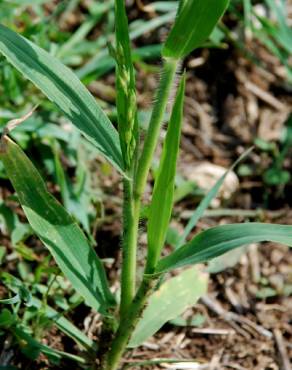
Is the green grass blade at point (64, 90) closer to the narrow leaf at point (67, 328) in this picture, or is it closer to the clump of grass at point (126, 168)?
the clump of grass at point (126, 168)

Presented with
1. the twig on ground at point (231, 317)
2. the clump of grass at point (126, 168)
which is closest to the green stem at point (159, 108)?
the clump of grass at point (126, 168)

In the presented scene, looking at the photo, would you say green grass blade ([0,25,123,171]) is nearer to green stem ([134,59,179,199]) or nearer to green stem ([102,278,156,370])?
green stem ([134,59,179,199])

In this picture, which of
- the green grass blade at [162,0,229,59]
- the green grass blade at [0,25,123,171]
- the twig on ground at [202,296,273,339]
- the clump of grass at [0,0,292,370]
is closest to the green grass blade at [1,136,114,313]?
the clump of grass at [0,0,292,370]

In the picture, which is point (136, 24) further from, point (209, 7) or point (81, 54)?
point (209, 7)

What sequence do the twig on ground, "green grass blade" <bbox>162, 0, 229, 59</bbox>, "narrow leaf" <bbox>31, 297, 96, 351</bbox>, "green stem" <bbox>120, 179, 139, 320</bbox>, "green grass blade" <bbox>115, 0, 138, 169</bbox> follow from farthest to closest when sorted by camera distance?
1. the twig on ground
2. "narrow leaf" <bbox>31, 297, 96, 351</bbox>
3. "green stem" <bbox>120, 179, 139, 320</bbox>
4. "green grass blade" <bbox>115, 0, 138, 169</bbox>
5. "green grass blade" <bbox>162, 0, 229, 59</bbox>

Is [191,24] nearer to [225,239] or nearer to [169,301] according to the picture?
[225,239]

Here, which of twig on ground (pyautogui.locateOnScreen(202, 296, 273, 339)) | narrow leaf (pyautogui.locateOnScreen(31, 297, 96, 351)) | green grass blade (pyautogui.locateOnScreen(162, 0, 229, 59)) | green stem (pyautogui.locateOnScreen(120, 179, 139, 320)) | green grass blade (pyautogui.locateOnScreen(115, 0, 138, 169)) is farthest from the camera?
twig on ground (pyautogui.locateOnScreen(202, 296, 273, 339))
